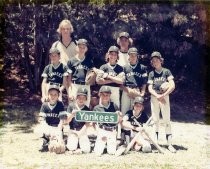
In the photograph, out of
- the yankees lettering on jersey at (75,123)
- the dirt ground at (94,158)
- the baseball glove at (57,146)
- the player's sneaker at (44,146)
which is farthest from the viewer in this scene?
the yankees lettering on jersey at (75,123)

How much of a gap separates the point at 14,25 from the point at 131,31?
269 centimetres

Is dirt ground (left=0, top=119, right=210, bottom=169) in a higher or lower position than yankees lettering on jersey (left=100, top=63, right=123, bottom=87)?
lower

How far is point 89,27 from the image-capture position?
26.0ft

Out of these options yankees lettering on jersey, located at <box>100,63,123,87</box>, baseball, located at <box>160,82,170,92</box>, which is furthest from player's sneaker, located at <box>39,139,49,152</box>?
baseball, located at <box>160,82,170,92</box>

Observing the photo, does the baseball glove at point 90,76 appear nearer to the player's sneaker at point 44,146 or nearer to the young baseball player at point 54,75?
the young baseball player at point 54,75

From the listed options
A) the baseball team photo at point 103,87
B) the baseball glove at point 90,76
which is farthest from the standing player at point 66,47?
the baseball glove at point 90,76

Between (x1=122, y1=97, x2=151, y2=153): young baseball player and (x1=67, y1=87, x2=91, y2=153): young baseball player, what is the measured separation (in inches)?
25.6

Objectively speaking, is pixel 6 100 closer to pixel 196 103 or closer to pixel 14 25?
pixel 14 25

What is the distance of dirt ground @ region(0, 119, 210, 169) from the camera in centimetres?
533

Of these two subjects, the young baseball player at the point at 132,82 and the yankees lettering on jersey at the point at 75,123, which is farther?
the young baseball player at the point at 132,82

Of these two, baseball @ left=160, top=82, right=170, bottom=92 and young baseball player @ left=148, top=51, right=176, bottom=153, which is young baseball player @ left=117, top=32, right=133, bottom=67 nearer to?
young baseball player @ left=148, top=51, right=176, bottom=153

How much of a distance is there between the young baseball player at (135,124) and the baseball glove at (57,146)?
1.02 m

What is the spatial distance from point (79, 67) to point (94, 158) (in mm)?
1456

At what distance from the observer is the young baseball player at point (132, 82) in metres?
6.09
